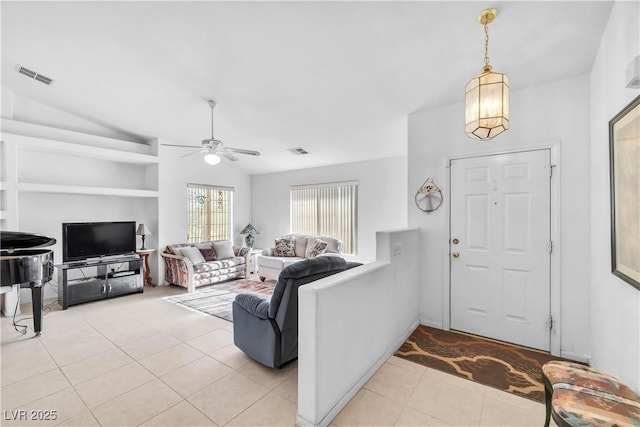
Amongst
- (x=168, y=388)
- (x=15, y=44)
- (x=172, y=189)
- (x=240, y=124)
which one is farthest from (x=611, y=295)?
(x=172, y=189)

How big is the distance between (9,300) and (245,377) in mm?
4068

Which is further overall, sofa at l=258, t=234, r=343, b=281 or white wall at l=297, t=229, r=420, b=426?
sofa at l=258, t=234, r=343, b=281

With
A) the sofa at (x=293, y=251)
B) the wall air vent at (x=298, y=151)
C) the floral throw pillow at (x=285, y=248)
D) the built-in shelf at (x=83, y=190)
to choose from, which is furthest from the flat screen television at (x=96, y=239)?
the wall air vent at (x=298, y=151)

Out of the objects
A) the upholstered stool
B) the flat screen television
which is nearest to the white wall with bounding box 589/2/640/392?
the upholstered stool

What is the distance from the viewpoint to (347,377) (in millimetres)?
2180

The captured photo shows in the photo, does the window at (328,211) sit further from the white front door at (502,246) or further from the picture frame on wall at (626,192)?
the picture frame on wall at (626,192)

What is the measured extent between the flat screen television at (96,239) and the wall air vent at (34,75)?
206 cm

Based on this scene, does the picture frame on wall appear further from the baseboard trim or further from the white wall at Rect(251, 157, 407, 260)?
the white wall at Rect(251, 157, 407, 260)

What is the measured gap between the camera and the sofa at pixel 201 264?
536 cm

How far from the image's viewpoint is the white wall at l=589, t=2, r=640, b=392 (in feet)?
5.57

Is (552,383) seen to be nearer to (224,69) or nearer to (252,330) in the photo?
(252,330)

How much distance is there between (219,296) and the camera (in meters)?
5.02

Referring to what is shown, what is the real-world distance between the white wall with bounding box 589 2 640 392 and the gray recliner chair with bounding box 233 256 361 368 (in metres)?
2.03

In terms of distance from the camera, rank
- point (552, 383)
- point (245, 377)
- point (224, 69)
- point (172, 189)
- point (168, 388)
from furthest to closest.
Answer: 1. point (172, 189)
2. point (224, 69)
3. point (245, 377)
4. point (168, 388)
5. point (552, 383)
